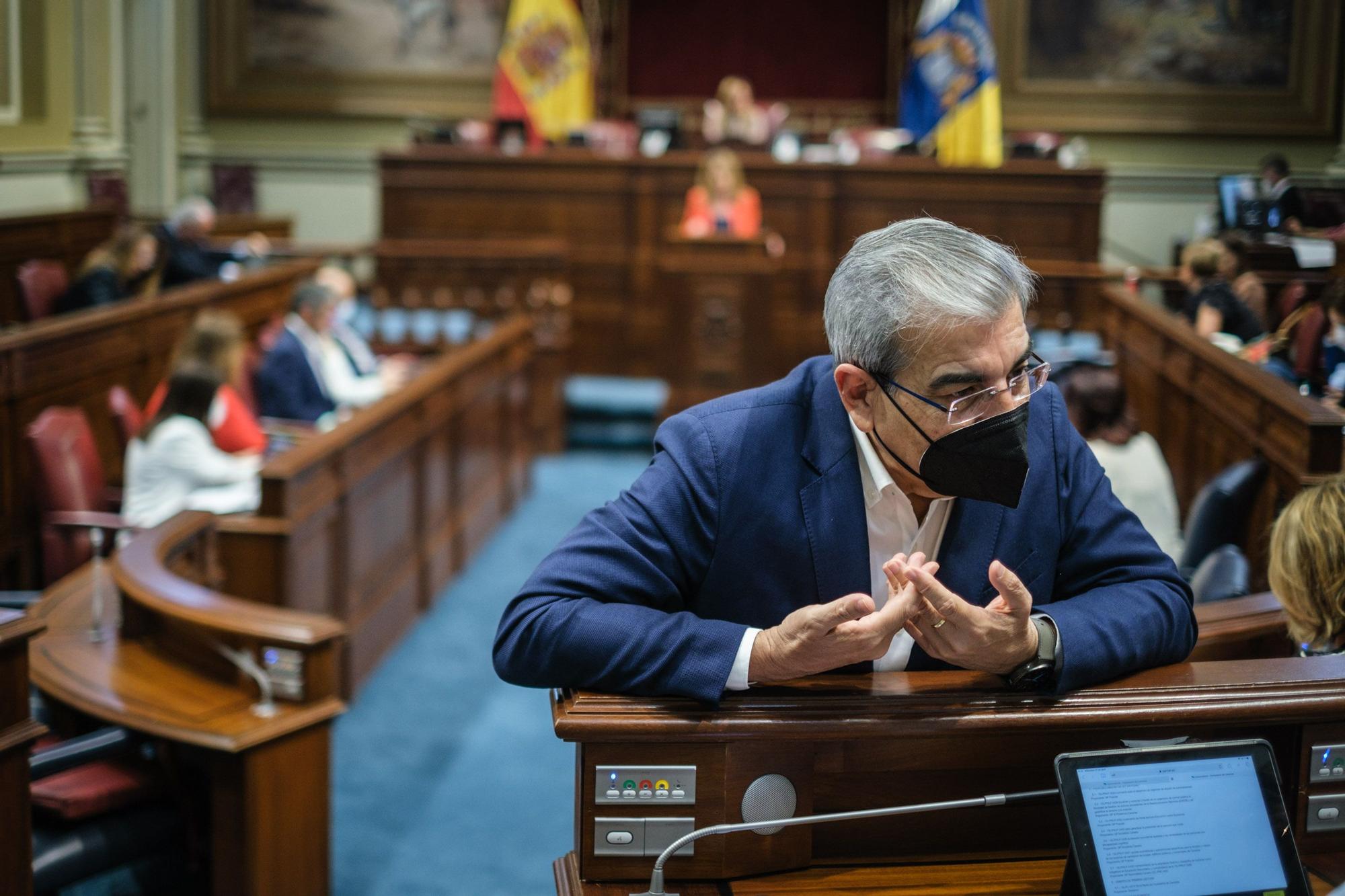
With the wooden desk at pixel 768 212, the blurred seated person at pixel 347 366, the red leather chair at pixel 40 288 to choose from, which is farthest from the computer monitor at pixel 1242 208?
the red leather chair at pixel 40 288

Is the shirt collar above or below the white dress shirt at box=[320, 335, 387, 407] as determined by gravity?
above

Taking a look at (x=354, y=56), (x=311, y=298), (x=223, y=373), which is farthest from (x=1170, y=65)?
(x=223, y=373)

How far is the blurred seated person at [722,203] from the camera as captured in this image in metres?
8.79

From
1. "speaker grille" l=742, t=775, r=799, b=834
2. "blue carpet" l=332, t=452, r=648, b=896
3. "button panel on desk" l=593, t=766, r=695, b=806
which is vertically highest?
"button panel on desk" l=593, t=766, r=695, b=806

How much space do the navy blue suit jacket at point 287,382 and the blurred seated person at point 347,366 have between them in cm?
37

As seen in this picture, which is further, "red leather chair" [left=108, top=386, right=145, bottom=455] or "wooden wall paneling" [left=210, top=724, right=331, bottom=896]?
"red leather chair" [left=108, top=386, right=145, bottom=455]

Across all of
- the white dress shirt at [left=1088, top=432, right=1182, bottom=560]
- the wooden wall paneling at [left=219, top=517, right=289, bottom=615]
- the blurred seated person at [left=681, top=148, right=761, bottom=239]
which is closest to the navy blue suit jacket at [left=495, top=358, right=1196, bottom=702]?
the white dress shirt at [left=1088, top=432, right=1182, bottom=560]

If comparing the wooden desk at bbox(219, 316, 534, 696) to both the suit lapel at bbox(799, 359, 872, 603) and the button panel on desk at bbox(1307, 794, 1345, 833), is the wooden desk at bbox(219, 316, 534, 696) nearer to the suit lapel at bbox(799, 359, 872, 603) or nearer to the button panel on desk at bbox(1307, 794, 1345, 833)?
the suit lapel at bbox(799, 359, 872, 603)

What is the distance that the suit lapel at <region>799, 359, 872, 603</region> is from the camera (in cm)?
184

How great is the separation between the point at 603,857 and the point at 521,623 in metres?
0.31

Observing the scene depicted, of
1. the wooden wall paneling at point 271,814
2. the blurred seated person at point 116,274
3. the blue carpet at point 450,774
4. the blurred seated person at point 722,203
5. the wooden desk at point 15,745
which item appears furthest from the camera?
the blurred seated person at point 722,203

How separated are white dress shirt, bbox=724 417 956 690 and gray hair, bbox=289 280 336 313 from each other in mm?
5032

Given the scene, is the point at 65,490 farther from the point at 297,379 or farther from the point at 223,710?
the point at 223,710

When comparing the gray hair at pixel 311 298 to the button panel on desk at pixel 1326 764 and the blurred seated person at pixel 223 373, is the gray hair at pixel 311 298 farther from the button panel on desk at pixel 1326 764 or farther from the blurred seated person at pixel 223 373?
the button panel on desk at pixel 1326 764
